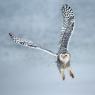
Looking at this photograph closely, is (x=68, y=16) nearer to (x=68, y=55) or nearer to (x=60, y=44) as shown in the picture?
(x=60, y=44)

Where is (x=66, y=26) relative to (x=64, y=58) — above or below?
above

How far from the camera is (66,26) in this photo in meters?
12.9

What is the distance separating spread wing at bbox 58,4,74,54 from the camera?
461 inches

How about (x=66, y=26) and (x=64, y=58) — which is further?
(x=66, y=26)

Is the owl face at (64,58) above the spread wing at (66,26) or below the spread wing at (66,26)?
below

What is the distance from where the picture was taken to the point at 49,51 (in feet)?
37.8

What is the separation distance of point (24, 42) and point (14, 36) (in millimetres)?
920

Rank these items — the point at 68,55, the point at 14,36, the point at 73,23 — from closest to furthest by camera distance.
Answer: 1. the point at 68,55
2. the point at 14,36
3. the point at 73,23

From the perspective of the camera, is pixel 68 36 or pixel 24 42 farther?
pixel 68 36

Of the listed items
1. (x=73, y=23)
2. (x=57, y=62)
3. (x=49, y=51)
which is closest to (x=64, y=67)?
(x=57, y=62)

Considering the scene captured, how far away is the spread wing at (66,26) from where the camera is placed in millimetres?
11720

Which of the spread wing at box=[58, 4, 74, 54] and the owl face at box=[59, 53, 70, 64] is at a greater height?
the spread wing at box=[58, 4, 74, 54]

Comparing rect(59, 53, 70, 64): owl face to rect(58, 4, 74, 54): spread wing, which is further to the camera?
rect(58, 4, 74, 54): spread wing

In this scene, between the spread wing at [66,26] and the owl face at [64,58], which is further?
the spread wing at [66,26]
